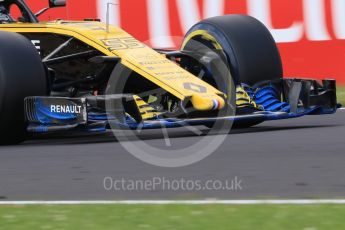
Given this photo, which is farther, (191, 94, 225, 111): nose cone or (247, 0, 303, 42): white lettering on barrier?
(247, 0, 303, 42): white lettering on barrier

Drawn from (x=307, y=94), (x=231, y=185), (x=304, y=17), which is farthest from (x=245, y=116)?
(x=304, y=17)

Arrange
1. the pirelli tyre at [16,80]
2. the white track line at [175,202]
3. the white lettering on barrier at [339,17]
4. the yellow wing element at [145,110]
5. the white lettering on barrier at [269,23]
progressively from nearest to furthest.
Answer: the white track line at [175,202]
the pirelli tyre at [16,80]
the yellow wing element at [145,110]
the white lettering on barrier at [339,17]
the white lettering on barrier at [269,23]

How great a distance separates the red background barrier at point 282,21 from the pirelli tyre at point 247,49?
8.45ft

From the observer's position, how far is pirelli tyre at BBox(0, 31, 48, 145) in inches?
369

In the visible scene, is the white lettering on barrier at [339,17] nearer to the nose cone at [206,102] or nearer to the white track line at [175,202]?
the nose cone at [206,102]

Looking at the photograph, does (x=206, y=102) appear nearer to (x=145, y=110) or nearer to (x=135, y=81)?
(x=145, y=110)

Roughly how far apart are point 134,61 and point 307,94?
6.26 feet

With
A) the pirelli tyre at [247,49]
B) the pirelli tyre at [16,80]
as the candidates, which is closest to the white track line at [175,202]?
the pirelli tyre at [16,80]

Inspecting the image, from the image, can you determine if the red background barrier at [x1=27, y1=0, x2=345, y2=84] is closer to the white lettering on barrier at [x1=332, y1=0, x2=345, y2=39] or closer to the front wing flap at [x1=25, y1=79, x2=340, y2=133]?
the white lettering on barrier at [x1=332, y1=0, x2=345, y2=39]

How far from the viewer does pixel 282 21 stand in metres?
13.6

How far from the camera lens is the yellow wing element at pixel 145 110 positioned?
9.61m

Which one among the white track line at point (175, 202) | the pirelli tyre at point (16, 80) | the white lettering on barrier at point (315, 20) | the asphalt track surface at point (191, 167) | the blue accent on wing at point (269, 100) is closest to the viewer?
the white track line at point (175, 202)

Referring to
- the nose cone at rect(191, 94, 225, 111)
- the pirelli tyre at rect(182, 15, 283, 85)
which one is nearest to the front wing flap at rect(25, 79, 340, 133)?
the nose cone at rect(191, 94, 225, 111)

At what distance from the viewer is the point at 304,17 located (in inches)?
531
